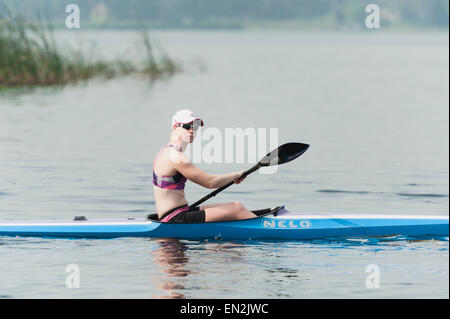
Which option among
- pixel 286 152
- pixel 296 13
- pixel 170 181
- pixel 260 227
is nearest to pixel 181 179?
pixel 170 181

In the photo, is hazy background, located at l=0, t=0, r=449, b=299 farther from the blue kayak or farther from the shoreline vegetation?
the shoreline vegetation

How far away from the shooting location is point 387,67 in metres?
64.1

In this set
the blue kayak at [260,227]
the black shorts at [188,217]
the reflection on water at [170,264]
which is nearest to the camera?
the reflection on water at [170,264]

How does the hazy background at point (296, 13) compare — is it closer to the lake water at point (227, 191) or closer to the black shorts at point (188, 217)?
the lake water at point (227, 191)

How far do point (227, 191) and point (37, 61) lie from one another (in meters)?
14.1

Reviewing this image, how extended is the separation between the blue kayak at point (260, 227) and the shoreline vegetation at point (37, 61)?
1480cm

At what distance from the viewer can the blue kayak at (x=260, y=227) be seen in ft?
40.1

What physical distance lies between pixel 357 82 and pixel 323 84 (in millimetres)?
2880

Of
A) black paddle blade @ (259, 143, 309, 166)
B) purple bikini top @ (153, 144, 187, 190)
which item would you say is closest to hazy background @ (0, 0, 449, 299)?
purple bikini top @ (153, 144, 187, 190)

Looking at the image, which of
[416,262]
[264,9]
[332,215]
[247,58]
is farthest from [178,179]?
[264,9]

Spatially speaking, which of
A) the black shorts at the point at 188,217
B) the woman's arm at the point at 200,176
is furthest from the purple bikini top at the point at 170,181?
the black shorts at the point at 188,217

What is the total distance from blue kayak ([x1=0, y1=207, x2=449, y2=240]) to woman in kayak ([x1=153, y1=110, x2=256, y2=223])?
11 cm

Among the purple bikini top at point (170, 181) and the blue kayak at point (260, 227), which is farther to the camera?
the blue kayak at point (260, 227)
